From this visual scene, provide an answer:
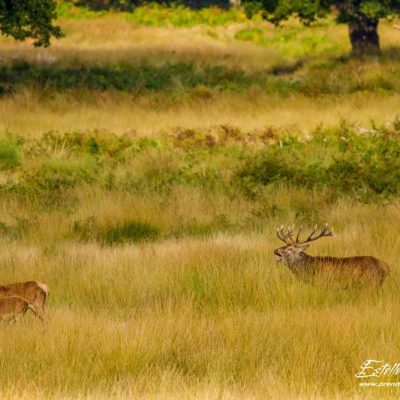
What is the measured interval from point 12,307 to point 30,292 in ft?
0.80

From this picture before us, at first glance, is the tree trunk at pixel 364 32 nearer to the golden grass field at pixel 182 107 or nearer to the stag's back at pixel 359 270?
the golden grass field at pixel 182 107

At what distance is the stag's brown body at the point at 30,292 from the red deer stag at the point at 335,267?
2.14 m

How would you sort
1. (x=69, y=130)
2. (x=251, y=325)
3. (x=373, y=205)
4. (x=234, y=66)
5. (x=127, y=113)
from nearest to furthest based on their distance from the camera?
(x=251, y=325), (x=373, y=205), (x=69, y=130), (x=127, y=113), (x=234, y=66)

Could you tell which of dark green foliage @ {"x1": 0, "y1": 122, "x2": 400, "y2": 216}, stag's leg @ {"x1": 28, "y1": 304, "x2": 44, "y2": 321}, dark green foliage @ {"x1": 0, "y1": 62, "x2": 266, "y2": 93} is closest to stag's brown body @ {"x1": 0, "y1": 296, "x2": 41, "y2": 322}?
stag's leg @ {"x1": 28, "y1": 304, "x2": 44, "y2": 321}

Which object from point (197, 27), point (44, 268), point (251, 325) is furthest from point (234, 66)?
point (251, 325)

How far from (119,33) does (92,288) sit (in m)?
33.9

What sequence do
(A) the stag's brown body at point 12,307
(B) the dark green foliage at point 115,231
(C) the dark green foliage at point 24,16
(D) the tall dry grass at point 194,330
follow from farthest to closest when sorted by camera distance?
(C) the dark green foliage at point 24,16 → (B) the dark green foliage at point 115,231 → (A) the stag's brown body at point 12,307 → (D) the tall dry grass at point 194,330

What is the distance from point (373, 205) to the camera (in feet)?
41.5

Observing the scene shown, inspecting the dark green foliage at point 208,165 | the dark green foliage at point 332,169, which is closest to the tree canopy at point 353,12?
the dark green foliage at point 208,165

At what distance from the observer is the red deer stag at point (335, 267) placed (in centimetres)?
830

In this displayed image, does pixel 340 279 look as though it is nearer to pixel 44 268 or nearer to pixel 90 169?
pixel 44 268

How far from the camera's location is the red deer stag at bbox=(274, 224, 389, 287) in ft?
27.2

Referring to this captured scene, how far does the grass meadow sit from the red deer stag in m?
0.15

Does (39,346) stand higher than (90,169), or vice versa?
(39,346)
